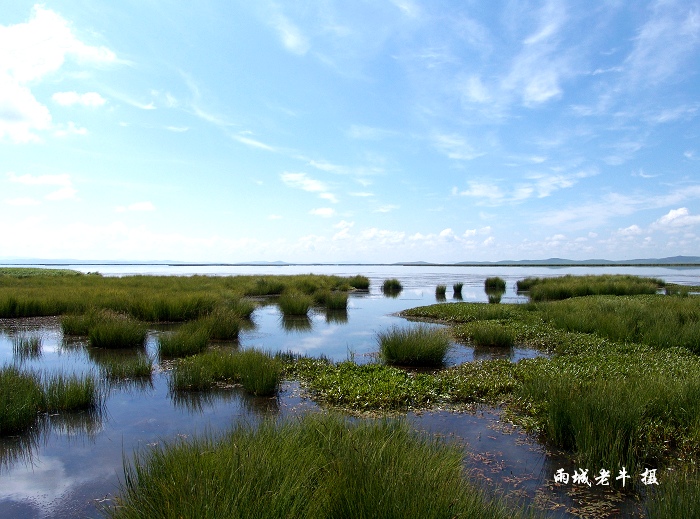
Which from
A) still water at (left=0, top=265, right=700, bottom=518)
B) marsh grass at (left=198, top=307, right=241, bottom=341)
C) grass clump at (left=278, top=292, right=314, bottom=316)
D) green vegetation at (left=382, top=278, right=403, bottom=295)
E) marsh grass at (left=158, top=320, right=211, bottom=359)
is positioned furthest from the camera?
green vegetation at (left=382, top=278, right=403, bottom=295)

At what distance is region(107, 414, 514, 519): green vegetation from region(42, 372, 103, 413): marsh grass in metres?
4.13

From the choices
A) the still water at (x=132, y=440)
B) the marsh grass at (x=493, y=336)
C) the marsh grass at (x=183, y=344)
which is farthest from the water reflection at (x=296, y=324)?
the marsh grass at (x=493, y=336)

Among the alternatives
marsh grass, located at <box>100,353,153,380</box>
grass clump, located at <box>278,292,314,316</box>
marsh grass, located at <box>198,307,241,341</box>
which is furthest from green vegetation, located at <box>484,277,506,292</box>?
marsh grass, located at <box>100,353,153,380</box>

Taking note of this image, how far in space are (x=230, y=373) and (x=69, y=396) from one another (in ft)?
10.4

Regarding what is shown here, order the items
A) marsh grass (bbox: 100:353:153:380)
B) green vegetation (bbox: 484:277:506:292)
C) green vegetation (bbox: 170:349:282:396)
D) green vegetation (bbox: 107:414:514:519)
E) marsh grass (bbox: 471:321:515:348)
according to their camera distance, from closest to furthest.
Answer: green vegetation (bbox: 107:414:514:519) → green vegetation (bbox: 170:349:282:396) → marsh grass (bbox: 100:353:153:380) → marsh grass (bbox: 471:321:515:348) → green vegetation (bbox: 484:277:506:292)

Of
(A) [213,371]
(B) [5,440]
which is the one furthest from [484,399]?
(B) [5,440]

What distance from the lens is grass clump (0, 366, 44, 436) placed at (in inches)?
281

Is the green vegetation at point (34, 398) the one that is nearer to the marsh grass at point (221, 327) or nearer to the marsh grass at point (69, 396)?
the marsh grass at point (69, 396)

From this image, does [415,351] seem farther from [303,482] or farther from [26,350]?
[26,350]

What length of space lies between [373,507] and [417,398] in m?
5.51

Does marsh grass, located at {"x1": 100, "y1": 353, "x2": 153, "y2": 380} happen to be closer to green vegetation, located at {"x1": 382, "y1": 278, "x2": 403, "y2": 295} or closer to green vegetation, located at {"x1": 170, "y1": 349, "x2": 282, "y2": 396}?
green vegetation, located at {"x1": 170, "y1": 349, "x2": 282, "y2": 396}

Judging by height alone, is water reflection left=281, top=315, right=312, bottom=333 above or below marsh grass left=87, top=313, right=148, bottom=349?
below

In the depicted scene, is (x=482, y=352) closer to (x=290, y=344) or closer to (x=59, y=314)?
(x=290, y=344)

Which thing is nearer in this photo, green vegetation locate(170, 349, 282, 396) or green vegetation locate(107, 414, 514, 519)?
green vegetation locate(107, 414, 514, 519)
